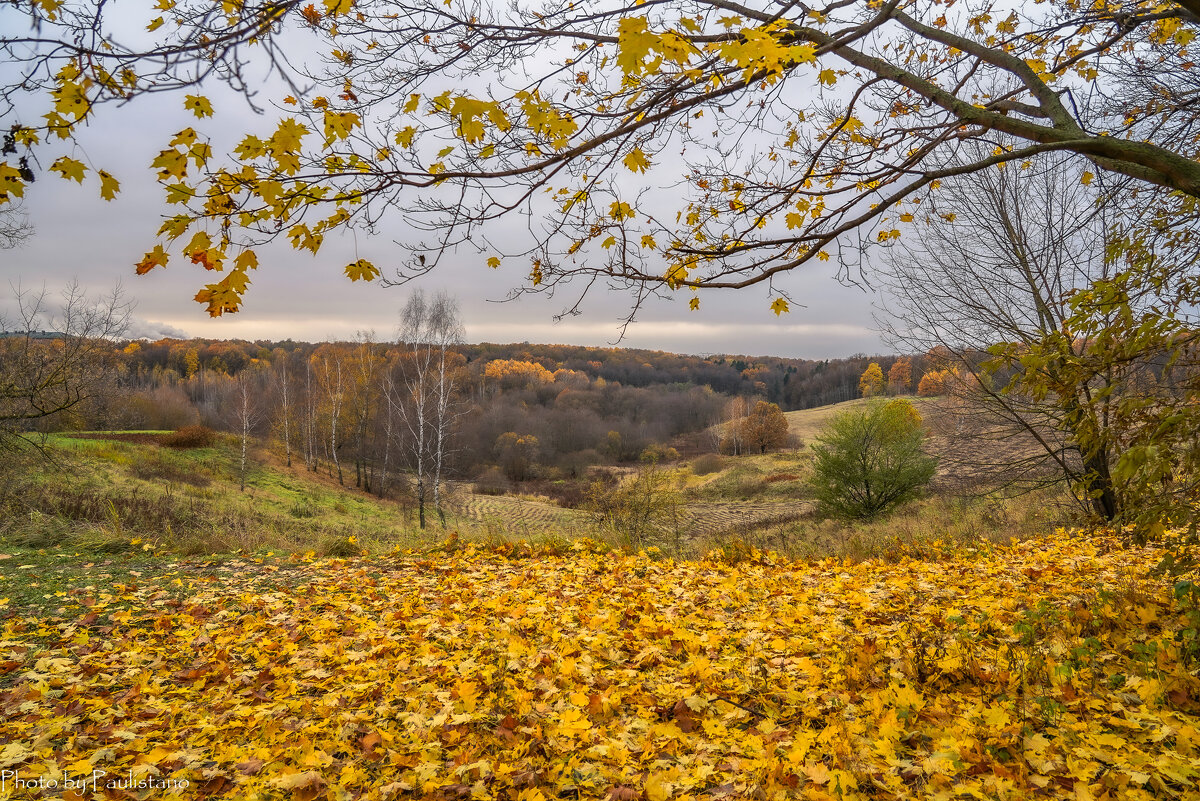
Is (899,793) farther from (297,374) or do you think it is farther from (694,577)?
(297,374)

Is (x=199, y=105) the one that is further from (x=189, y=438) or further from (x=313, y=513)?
(x=189, y=438)

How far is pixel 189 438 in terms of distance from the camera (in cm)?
2836

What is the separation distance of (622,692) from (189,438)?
3258cm

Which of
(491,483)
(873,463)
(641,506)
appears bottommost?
(491,483)

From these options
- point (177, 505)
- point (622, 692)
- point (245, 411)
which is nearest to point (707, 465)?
point (245, 411)

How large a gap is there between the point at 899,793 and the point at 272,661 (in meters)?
3.87

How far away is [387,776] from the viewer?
2539 mm

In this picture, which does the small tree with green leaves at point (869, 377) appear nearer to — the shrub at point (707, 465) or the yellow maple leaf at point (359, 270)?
the shrub at point (707, 465)

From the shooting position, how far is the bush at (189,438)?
28.2 meters

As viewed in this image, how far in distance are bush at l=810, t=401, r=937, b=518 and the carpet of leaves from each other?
13198 mm

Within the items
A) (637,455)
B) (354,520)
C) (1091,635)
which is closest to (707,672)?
(1091,635)

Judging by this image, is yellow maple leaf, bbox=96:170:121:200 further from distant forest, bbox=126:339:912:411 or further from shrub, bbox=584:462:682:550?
distant forest, bbox=126:339:912:411

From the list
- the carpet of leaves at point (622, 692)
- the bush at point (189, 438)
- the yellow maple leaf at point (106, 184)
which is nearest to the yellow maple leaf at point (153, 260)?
the yellow maple leaf at point (106, 184)

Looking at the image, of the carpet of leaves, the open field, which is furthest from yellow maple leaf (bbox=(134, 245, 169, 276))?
the open field
